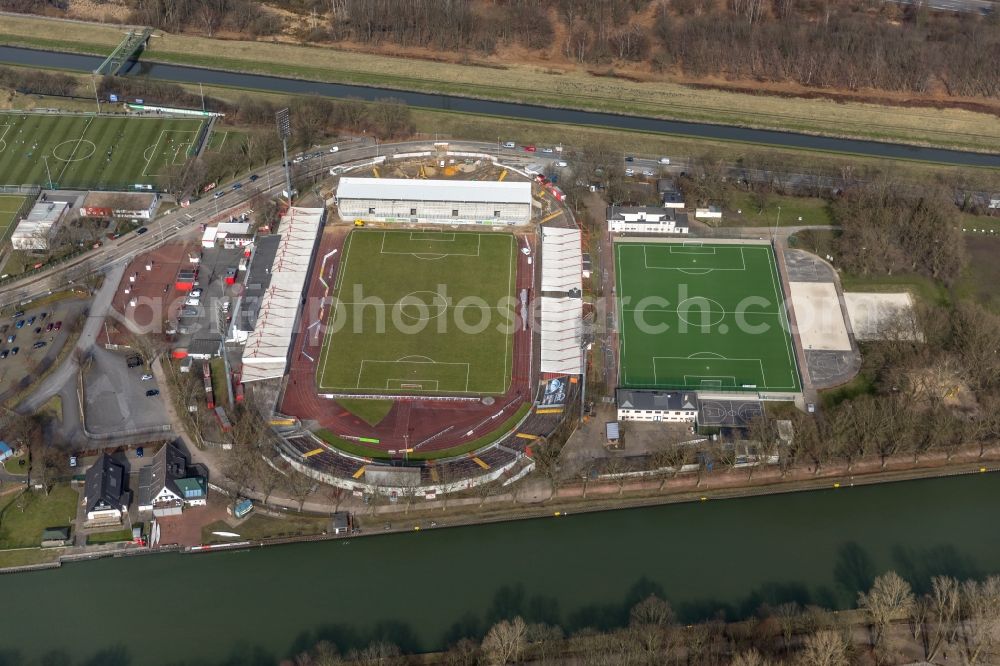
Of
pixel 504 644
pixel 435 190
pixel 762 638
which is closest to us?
pixel 504 644

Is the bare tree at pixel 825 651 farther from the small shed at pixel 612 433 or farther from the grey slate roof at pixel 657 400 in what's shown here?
the grey slate roof at pixel 657 400

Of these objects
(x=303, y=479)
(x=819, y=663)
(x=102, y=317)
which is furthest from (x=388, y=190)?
(x=819, y=663)

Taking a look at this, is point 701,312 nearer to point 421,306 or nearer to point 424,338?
point 424,338

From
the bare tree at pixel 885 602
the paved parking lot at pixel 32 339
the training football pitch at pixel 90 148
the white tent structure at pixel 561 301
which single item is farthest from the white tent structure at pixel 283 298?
the bare tree at pixel 885 602

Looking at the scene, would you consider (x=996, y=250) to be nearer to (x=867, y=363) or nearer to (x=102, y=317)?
(x=867, y=363)

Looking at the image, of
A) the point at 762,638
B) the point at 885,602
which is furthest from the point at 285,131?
the point at 885,602
